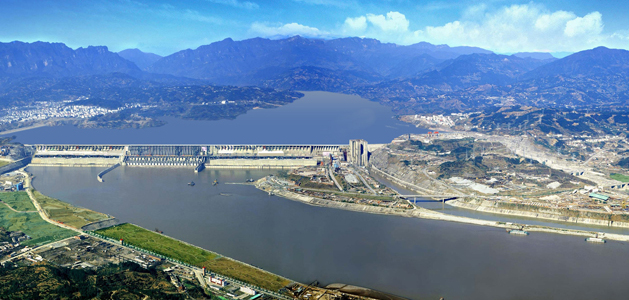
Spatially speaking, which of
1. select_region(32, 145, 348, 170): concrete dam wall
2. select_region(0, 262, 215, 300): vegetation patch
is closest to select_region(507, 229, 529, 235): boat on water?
select_region(0, 262, 215, 300): vegetation patch

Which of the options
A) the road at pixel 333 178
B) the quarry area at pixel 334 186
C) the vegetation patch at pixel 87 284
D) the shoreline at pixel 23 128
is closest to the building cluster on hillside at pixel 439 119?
the quarry area at pixel 334 186

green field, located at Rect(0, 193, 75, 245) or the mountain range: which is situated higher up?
the mountain range

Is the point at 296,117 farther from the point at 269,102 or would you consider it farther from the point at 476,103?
the point at 476,103

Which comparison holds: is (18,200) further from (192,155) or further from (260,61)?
(260,61)

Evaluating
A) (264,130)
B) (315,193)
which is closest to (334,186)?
(315,193)

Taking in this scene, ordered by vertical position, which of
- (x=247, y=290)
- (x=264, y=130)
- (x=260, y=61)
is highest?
(x=260, y=61)

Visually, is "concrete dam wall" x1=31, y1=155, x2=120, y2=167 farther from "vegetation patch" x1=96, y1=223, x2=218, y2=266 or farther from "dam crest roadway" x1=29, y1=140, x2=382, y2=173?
"vegetation patch" x1=96, y1=223, x2=218, y2=266
